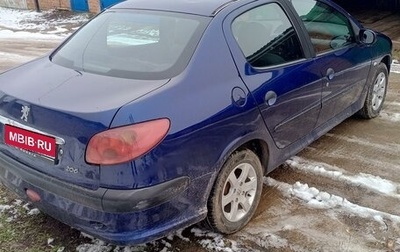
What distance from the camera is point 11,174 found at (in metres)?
2.79

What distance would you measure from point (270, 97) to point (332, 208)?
1005 millimetres

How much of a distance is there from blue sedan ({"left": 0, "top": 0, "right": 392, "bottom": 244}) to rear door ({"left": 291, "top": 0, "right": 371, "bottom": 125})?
3 cm

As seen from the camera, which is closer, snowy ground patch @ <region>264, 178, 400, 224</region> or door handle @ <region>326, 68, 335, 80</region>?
snowy ground patch @ <region>264, 178, 400, 224</region>

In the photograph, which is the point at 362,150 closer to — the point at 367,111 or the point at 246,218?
the point at 367,111

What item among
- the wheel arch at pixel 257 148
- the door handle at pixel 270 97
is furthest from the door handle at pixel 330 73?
the wheel arch at pixel 257 148

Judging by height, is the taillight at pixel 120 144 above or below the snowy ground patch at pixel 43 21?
above

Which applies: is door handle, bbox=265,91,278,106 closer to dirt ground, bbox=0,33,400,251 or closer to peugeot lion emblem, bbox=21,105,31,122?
dirt ground, bbox=0,33,400,251

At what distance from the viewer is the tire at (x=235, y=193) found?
2.85m

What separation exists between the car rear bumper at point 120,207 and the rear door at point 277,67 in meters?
0.80

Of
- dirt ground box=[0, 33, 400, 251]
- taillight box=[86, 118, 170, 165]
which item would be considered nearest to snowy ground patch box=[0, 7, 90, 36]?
dirt ground box=[0, 33, 400, 251]

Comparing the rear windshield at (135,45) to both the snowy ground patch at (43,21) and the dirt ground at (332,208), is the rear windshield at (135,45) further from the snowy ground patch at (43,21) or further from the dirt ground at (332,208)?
the snowy ground patch at (43,21)

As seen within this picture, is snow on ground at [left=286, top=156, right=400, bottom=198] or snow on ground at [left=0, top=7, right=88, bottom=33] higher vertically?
snow on ground at [left=286, top=156, right=400, bottom=198]

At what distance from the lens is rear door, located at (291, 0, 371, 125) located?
12.2 feet

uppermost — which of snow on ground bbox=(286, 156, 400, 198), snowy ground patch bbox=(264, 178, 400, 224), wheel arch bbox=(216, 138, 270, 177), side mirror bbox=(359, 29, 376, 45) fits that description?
side mirror bbox=(359, 29, 376, 45)
